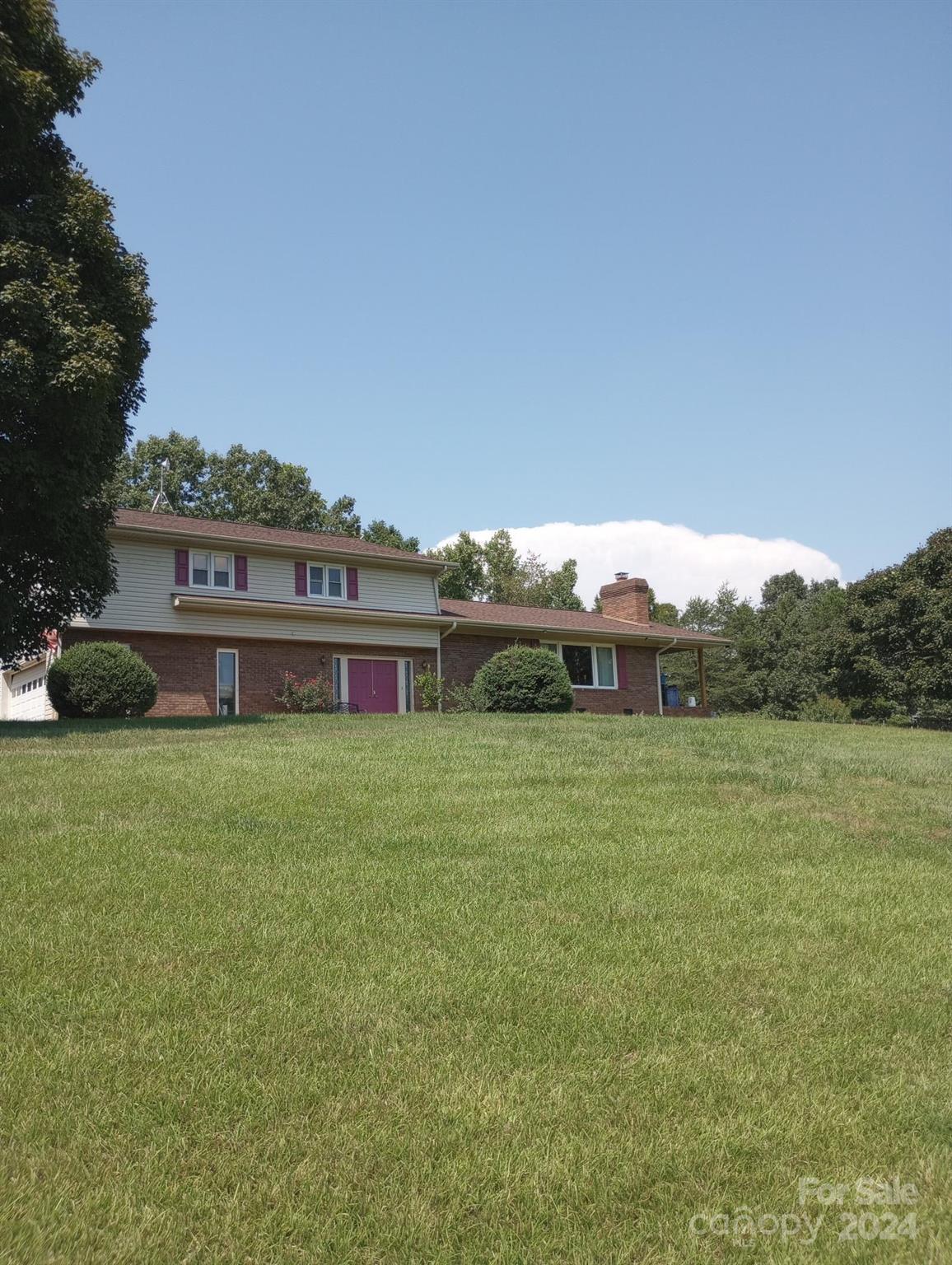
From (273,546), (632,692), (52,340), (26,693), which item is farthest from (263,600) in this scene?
(632,692)

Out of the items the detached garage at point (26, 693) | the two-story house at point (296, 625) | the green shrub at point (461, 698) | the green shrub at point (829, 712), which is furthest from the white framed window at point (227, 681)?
the green shrub at point (829, 712)

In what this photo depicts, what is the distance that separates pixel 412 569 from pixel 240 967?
73.0 feet

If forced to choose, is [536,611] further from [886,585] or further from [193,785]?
[193,785]

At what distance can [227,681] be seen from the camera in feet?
75.4

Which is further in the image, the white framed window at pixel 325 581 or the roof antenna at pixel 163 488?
the roof antenna at pixel 163 488

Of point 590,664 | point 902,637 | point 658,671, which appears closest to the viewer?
point 590,664

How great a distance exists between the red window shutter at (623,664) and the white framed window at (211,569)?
42.5 feet

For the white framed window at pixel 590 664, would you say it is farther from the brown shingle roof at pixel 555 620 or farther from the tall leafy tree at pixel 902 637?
the tall leafy tree at pixel 902 637

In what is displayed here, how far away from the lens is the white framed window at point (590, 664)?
29641 millimetres

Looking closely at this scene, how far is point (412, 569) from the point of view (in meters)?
26.9

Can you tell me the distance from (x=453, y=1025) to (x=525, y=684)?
54.5 feet

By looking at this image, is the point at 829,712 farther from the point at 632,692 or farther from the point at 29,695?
the point at 29,695

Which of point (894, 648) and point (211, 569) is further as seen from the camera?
point (894, 648)

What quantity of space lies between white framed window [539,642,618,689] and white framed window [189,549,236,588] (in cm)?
1048
